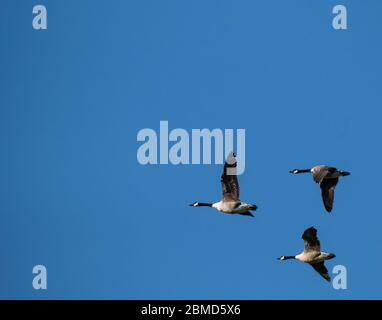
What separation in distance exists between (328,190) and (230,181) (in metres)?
1.67

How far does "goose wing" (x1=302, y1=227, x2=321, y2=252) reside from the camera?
17984 mm

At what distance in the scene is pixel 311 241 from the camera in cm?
1816

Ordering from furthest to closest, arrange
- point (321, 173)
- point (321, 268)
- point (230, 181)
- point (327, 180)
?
point (321, 268) → point (327, 180) → point (321, 173) → point (230, 181)

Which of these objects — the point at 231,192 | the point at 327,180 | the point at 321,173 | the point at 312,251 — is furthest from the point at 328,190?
the point at 231,192

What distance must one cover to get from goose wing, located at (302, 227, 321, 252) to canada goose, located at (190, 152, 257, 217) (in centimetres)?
99

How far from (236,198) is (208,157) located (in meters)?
2.29

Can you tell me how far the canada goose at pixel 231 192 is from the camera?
17578mm

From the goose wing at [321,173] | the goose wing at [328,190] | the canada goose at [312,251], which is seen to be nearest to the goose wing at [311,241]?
the canada goose at [312,251]

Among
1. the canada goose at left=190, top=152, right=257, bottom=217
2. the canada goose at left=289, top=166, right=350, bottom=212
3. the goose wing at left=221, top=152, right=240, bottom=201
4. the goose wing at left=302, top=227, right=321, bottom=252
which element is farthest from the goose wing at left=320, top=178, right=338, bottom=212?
the goose wing at left=221, top=152, right=240, bottom=201

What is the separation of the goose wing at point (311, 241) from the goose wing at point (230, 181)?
1307 mm

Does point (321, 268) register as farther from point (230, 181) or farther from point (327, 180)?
point (230, 181)
